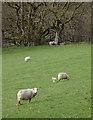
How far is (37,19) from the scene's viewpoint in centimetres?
4375

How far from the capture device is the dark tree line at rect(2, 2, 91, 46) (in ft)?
140

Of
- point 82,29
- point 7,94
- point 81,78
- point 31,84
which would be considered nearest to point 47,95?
point 7,94

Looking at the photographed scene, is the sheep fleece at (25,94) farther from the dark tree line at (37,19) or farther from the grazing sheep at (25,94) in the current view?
the dark tree line at (37,19)

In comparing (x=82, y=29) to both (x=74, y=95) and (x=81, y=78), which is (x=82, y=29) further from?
(x=74, y=95)

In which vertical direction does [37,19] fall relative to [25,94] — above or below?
above

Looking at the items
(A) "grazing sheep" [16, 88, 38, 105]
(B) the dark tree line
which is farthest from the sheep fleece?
(B) the dark tree line

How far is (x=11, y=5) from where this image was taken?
4312 cm

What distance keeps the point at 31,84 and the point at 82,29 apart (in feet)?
116

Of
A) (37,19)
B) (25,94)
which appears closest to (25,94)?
(25,94)

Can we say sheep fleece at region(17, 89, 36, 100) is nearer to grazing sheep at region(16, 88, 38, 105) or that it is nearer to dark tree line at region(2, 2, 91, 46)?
grazing sheep at region(16, 88, 38, 105)

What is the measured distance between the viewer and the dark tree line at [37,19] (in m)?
42.6

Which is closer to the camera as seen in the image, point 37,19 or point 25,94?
point 25,94

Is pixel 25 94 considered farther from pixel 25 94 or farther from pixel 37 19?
pixel 37 19

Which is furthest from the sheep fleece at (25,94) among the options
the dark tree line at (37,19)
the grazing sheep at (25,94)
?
the dark tree line at (37,19)
